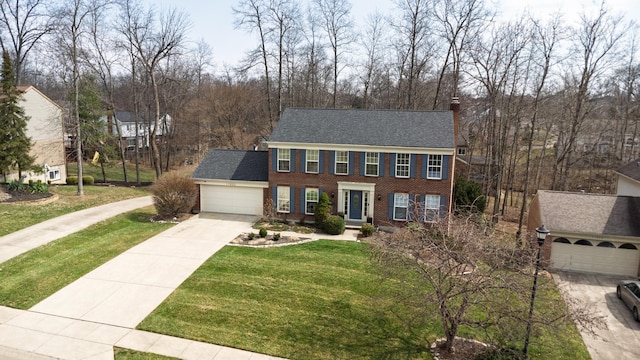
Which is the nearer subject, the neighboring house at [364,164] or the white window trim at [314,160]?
the neighboring house at [364,164]

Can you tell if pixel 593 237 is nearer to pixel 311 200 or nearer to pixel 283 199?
pixel 311 200

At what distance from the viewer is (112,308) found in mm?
14500

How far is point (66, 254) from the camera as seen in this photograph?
18797 millimetres

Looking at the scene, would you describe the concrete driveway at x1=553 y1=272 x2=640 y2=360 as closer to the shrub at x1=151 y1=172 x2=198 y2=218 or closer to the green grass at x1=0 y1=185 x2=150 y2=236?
the shrub at x1=151 y1=172 x2=198 y2=218

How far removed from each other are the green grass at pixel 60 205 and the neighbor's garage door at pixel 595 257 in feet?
87.9

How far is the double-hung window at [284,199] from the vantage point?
2522cm

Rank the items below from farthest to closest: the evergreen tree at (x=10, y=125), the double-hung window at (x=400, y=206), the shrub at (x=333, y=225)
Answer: the evergreen tree at (x=10, y=125) → the double-hung window at (x=400, y=206) → the shrub at (x=333, y=225)

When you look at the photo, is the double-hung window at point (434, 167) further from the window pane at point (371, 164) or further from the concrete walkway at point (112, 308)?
the concrete walkway at point (112, 308)

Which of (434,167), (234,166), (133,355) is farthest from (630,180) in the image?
(133,355)

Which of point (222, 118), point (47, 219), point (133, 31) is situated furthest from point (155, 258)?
point (222, 118)

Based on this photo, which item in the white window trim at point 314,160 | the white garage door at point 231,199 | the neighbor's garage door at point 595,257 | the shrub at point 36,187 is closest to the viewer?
the neighbor's garage door at point 595,257

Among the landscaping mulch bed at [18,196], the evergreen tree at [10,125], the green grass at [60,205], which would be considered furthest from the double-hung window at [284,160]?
the evergreen tree at [10,125]

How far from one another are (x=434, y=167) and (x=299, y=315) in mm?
12639

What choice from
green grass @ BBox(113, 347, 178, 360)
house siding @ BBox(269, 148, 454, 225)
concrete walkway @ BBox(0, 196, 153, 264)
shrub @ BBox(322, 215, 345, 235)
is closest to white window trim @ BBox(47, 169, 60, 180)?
concrete walkway @ BBox(0, 196, 153, 264)
